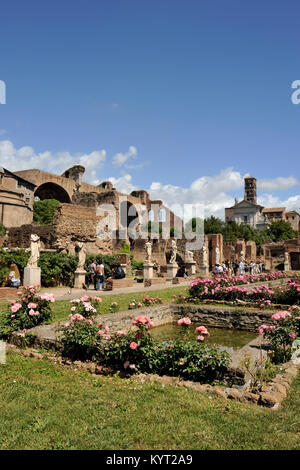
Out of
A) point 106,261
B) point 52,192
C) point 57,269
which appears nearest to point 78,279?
point 57,269

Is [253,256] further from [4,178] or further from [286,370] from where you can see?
[286,370]

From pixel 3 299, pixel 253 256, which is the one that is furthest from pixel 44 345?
pixel 253 256

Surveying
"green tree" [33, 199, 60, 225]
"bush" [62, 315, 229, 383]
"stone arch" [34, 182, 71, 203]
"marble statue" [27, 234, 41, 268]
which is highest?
"stone arch" [34, 182, 71, 203]

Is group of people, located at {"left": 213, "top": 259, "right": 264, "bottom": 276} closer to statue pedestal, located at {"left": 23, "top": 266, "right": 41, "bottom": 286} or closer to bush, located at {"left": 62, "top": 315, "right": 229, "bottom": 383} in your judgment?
statue pedestal, located at {"left": 23, "top": 266, "right": 41, "bottom": 286}

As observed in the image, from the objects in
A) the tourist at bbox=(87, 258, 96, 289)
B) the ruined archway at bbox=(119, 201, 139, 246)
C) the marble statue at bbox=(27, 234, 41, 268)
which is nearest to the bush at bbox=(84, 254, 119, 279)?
the tourist at bbox=(87, 258, 96, 289)

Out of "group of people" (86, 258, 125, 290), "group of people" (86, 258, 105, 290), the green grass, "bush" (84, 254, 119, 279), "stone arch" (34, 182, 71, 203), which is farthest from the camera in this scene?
"stone arch" (34, 182, 71, 203)

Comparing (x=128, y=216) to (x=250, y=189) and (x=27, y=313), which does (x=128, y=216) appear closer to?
(x=27, y=313)

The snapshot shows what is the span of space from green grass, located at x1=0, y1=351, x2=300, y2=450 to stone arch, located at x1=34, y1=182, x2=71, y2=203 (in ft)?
151

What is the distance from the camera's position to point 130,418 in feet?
11.2

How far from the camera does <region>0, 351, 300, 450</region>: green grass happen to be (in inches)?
118

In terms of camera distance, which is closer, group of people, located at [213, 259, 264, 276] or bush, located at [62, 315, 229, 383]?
bush, located at [62, 315, 229, 383]

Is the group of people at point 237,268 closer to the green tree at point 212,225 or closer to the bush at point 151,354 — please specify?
the bush at point 151,354

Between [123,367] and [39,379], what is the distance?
3.81 ft

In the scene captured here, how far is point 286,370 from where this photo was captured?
490 cm
